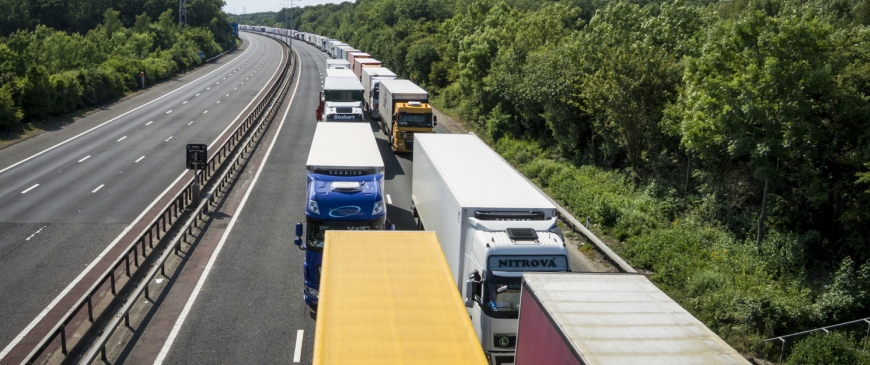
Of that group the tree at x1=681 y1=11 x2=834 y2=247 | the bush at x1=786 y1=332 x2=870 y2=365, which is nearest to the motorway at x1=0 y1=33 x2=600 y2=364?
the bush at x1=786 y1=332 x2=870 y2=365

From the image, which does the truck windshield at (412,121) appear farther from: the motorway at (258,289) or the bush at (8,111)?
the bush at (8,111)

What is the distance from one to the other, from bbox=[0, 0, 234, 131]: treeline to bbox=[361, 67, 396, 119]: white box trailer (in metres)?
20.9

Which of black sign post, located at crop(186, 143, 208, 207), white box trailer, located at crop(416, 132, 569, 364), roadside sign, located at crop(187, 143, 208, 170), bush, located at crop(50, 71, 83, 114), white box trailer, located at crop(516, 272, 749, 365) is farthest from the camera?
bush, located at crop(50, 71, 83, 114)

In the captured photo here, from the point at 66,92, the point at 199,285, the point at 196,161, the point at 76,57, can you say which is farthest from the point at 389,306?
the point at 76,57

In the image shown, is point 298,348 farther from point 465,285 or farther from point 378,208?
point 465,285

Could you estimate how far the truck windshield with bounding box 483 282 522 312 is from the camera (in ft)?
41.7

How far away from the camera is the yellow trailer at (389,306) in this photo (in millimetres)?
9086

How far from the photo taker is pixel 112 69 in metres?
59.1

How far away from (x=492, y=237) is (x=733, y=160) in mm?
12503

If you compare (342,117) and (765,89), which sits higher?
(765,89)

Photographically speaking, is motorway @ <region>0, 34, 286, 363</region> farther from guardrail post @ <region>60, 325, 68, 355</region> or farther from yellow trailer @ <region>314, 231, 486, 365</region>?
yellow trailer @ <region>314, 231, 486, 365</region>

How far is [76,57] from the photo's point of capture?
60.6 meters

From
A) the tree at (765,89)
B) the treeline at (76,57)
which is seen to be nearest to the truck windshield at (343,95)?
the treeline at (76,57)

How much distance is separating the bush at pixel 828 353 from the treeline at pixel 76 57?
134 ft
